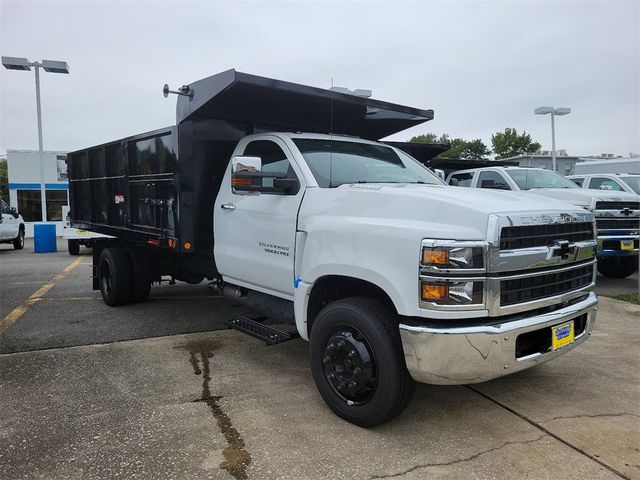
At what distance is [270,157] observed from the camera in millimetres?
4508

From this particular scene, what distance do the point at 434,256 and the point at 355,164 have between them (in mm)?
1640

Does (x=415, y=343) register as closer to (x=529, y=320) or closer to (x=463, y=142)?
(x=529, y=320)

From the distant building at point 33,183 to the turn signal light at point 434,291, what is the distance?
80.3ft

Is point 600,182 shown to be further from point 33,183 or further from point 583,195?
point 33,183

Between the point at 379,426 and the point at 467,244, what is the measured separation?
4.51 feet

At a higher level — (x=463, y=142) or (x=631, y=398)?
(x=463, y=142)

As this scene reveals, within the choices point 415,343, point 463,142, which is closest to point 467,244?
point 415,343

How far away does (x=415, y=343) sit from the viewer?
293 centimetres

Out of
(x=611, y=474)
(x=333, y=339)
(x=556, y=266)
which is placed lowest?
(x=611, y=474)

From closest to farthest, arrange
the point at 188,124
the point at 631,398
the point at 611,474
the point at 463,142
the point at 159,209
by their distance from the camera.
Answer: the point at 611,474 < the point at 631,398 < the point at 188,124 < the point at 159,209 < the point at 463,142

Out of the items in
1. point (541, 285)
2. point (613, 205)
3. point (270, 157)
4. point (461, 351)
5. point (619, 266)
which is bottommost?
point (619, 266)

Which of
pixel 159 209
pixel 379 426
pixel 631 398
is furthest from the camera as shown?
pixel 159 209

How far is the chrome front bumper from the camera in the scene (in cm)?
287

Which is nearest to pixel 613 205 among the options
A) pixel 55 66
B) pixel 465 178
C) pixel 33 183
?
pixel 465 178
